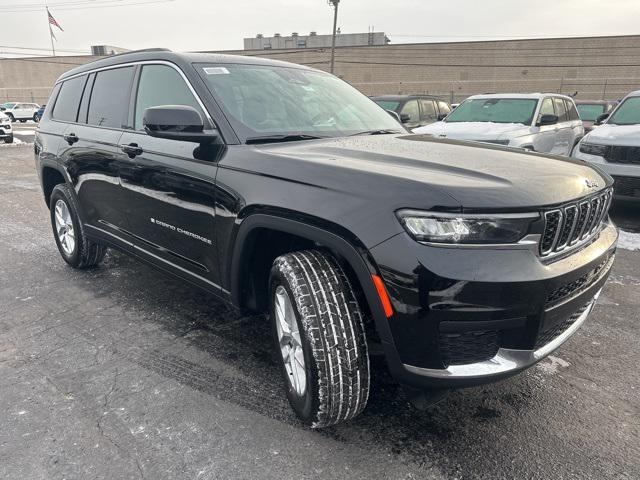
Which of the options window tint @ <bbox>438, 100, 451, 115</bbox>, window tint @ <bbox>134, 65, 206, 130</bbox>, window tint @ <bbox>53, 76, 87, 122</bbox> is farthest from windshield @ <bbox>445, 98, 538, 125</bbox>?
window tint @ <bbox>134, 65, 206, 130</bbox>

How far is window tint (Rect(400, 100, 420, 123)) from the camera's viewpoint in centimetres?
1118

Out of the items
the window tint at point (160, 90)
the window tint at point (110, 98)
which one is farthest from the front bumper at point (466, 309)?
the window tint at point (110, 98)

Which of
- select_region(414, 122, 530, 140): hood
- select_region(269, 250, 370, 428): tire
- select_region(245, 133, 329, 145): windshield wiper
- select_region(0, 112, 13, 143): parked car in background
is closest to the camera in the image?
select_region(269, 250, 370, 428): tire

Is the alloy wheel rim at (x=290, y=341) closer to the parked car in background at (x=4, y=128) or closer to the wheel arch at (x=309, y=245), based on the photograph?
the wheel arch at (x=309, y=245)

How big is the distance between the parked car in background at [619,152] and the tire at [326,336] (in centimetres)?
557

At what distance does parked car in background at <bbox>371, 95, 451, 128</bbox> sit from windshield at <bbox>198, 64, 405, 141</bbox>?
24.7 feet

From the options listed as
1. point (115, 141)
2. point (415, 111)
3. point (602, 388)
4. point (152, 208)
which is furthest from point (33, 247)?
point (415, 111)

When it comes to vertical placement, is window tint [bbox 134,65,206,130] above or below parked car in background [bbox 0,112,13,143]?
above

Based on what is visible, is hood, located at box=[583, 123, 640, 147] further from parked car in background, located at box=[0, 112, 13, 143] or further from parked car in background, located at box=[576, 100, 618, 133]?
parked car in background, located at box=[0, 112, 13, 143]

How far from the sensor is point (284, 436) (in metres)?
2.32

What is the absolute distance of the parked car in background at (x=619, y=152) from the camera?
243 inches

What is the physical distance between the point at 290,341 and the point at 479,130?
21.5 feet

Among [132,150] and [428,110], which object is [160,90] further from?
[428,110]

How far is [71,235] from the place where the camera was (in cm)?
457
